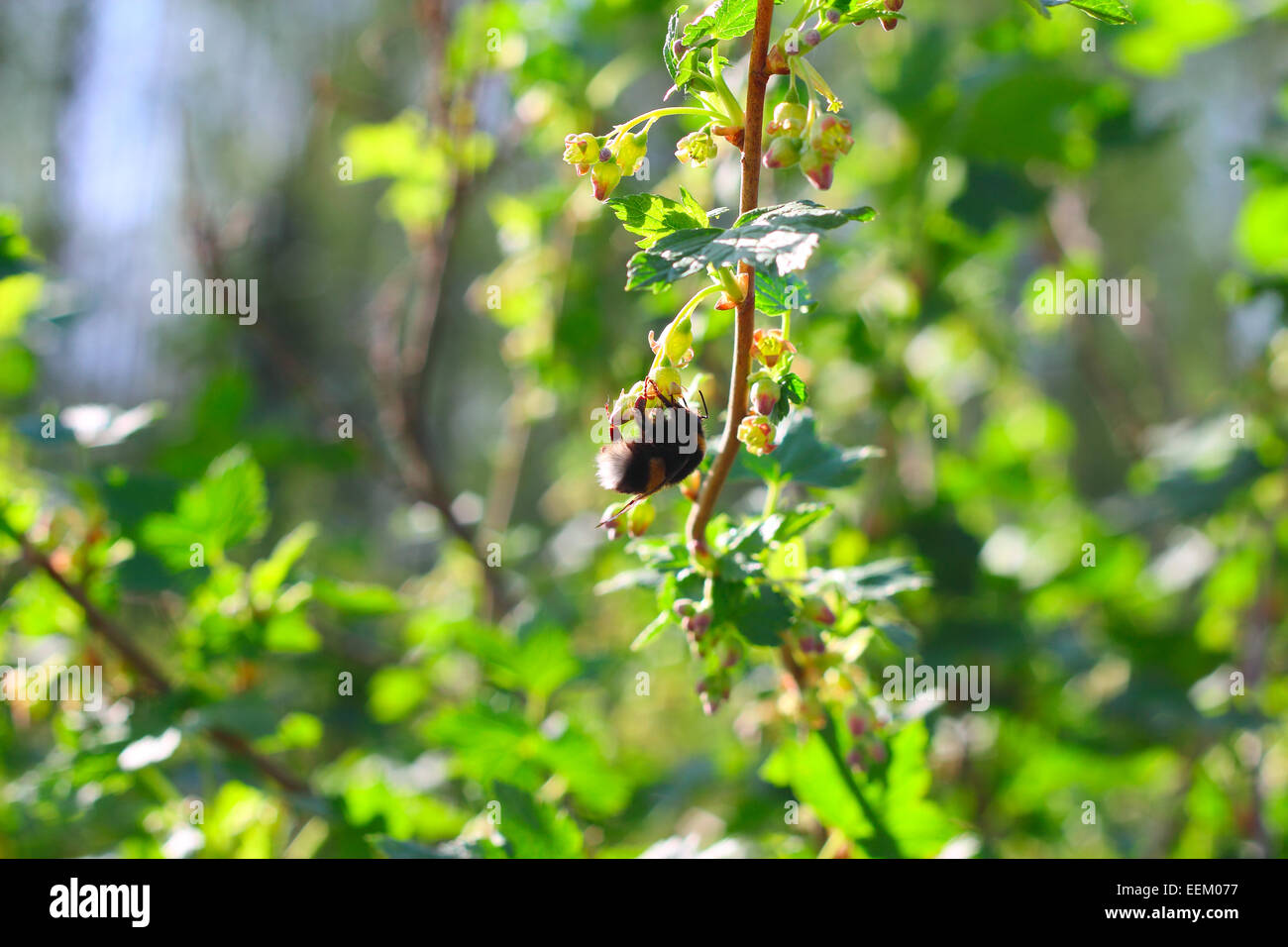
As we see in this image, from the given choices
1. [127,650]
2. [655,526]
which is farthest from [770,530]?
[655,526]

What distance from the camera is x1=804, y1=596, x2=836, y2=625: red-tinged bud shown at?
615mm

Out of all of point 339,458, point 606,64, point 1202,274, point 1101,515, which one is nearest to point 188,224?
point 339,458

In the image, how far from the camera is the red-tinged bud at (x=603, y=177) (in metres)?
0.53

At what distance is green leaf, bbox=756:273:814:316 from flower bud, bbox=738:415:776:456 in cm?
6

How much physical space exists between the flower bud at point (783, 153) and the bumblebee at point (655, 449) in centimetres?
13

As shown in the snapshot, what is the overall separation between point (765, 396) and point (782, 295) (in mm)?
53

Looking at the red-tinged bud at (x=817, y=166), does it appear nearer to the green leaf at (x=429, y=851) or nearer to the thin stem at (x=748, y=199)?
the thin stem at (x=748, y=199)

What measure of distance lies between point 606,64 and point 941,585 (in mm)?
785

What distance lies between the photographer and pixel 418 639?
1288 mm

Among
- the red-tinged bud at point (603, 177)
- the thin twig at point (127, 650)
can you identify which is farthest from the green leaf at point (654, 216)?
the thin twig at point (127, 650)

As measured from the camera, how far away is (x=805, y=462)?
2.31 ft

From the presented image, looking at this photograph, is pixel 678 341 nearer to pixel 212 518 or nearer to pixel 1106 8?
pixel 1106 8

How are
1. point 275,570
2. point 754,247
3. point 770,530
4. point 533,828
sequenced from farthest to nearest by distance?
point 275,570
point 533,828
point 770,530
point 754,247

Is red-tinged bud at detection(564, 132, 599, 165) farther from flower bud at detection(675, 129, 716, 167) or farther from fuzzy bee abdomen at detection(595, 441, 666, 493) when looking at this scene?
fuzzy bee abdomen at detection(595, 441, 666, 493)
